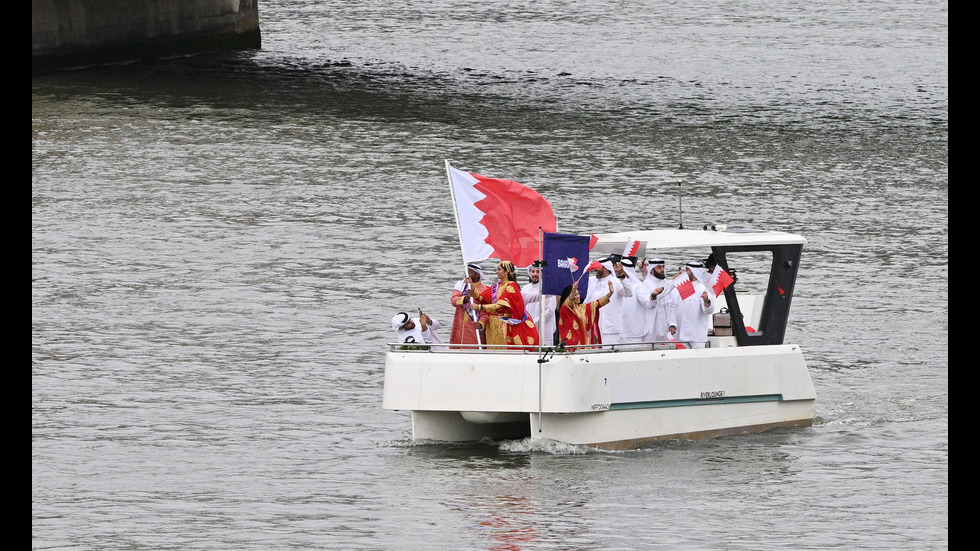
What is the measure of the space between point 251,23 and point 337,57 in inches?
192

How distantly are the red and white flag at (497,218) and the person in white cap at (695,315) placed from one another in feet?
6.03

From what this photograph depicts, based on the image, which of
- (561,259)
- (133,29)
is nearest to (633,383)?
(561,259)

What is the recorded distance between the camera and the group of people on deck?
19109mm

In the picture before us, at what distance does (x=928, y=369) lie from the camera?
25734mm

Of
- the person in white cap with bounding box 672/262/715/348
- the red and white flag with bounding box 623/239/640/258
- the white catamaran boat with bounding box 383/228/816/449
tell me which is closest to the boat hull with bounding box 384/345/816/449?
the white catamaran boat with bounding box 383/228/816/449

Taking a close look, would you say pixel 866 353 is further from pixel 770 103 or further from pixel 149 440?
pixel 770 103

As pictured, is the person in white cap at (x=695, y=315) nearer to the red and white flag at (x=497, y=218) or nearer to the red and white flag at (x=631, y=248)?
the red and white flag at (x=631, y=248)

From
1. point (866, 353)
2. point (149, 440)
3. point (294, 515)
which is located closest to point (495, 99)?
point (866, 353)

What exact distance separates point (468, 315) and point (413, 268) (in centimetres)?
1372

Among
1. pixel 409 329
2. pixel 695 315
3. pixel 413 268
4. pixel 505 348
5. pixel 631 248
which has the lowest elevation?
pixel 413 268

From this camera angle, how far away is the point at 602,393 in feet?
61.2

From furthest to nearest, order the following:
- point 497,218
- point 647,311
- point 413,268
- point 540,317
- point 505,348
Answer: point 413,268
point 647,311
point 497,218
point 540,317
point 505,348

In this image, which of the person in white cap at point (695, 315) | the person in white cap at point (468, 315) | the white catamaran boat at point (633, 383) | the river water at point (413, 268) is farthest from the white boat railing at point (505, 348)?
the river water at point (413, 268)

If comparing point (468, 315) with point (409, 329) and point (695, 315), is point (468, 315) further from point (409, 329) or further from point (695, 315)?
point (695, 315)
